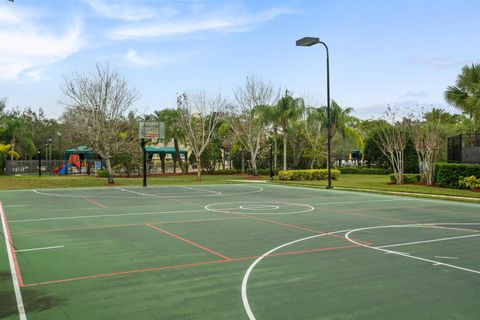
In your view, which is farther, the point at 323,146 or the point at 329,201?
the point at 323,146

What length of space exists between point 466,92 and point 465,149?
4.31 metres

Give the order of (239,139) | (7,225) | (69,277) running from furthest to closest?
(239,139), (7,225), (69,277)

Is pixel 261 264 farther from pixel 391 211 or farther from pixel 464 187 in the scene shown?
pixel 464 187

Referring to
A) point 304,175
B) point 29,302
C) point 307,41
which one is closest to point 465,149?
point 307,41

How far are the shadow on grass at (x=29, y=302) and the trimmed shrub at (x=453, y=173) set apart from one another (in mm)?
24329

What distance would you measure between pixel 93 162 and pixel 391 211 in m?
48.0

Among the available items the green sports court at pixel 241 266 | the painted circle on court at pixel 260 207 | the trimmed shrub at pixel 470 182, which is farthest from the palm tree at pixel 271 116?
the green sports court at pixel 241 266

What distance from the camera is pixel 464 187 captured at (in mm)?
24953

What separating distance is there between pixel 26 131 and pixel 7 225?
152 ft

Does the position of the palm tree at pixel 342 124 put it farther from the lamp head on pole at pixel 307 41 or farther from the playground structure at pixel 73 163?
the playground structure at pixel 73 163

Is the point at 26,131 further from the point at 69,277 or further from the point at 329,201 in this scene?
the point at 69,277

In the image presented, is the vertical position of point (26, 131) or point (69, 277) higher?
point (26, 131)

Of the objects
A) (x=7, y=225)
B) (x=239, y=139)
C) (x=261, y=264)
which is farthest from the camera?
(x=239, y=139)

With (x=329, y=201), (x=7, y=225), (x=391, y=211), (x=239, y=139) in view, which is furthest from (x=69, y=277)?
(x=239, y=139)
